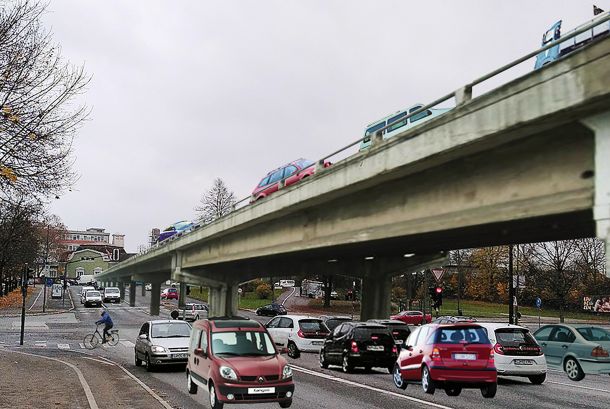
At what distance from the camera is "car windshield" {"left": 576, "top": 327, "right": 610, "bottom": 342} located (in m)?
16.3

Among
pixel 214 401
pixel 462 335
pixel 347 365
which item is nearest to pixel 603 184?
pixel 462 335

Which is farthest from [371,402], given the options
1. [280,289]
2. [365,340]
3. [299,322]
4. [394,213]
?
[280,289]

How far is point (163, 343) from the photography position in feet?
68.4

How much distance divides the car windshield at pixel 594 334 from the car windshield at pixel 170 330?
12.7 meters

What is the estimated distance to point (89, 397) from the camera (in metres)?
14.8

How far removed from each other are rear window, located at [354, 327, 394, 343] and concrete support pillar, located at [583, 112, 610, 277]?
26.7ft

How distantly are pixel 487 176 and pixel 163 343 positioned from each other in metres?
13.4

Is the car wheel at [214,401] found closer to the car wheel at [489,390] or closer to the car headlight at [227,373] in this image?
the car headlight at [227,373]

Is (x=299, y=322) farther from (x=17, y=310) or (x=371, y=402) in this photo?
(x=17, y=310)

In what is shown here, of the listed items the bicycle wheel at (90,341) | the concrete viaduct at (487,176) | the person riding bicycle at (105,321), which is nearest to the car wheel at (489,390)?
the concrete viaduct at (487,176)

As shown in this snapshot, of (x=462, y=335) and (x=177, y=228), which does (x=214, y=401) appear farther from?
(x=177, y=228)

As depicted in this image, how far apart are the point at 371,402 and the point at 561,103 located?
8078 mm

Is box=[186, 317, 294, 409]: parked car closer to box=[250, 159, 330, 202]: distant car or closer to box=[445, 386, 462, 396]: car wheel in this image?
box=[445, 386, 462, 396]: car wheel

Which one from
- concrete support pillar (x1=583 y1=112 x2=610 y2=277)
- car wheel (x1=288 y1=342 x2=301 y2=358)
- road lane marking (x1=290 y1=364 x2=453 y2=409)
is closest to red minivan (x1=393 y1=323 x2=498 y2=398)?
concrete support pillar (x1=583 y1=112 x2=610 y2=277)
